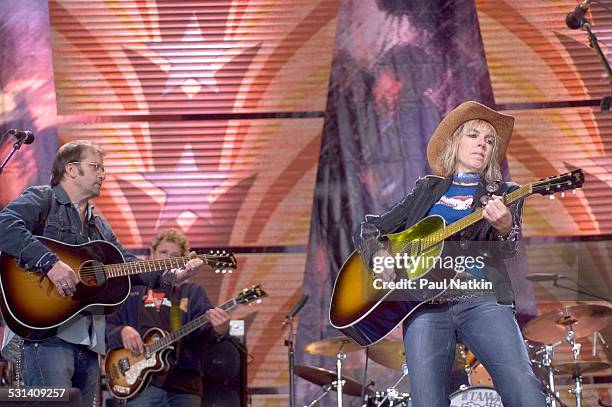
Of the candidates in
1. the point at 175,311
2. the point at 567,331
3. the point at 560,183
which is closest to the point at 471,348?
the point at 560,183

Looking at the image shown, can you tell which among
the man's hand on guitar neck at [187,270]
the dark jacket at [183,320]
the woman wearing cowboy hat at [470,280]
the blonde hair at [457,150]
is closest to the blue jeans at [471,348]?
the woman wearing cowboy hat at [470,280]

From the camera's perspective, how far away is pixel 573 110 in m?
7.62

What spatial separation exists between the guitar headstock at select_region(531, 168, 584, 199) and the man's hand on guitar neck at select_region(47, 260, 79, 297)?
2.39 m

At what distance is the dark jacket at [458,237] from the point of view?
3738mm

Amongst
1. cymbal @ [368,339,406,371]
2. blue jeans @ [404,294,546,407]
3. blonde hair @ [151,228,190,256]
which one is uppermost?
blonde hair @ [151,228,190,256]

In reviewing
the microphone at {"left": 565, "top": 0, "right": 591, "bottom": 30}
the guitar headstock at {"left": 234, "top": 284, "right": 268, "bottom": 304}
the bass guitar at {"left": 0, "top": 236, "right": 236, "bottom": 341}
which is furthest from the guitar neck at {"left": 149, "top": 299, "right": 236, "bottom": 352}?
the microphone at {"left": 565, "top": 0, "right": 591, "bottom": 30}

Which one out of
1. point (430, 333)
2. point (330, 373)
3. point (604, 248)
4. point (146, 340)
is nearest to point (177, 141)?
point (146, 340)

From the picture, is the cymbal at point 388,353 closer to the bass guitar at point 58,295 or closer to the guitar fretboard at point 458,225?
the bass guitar at point 58,295

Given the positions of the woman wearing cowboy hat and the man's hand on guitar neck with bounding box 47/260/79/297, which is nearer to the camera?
the woman wearing cowboy hat

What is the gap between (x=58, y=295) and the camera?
16.0 feet

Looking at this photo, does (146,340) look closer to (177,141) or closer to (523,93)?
(177,141)

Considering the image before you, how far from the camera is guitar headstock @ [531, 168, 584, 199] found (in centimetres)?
384

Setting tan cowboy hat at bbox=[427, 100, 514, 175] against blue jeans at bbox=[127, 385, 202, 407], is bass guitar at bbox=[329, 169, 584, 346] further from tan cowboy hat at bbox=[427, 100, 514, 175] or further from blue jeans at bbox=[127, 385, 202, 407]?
blue jeans at bbox=[127, 385, 202, 407]

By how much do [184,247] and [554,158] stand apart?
309cm
